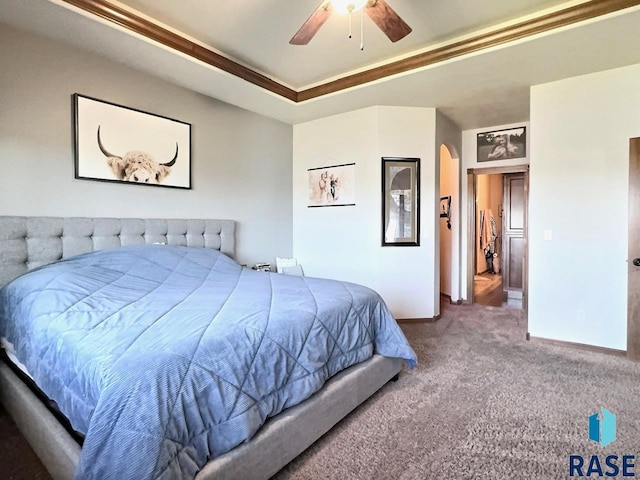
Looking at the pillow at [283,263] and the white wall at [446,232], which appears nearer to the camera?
the pillow at [283,263]

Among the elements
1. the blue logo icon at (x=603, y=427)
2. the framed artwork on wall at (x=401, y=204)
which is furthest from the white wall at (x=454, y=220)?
the blue logo icon at (x=603, y=427)

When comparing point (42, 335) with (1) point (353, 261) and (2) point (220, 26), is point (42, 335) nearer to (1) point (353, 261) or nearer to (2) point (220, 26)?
(2) point (220, 26)

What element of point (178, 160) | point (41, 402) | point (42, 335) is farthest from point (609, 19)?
point (41, 402)

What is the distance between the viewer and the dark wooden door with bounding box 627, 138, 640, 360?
2.90 metres

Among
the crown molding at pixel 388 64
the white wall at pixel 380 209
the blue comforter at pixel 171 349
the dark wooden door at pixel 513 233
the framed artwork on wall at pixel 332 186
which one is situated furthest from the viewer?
the dark wooden door at pixel 513 233

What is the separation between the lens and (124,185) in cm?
298

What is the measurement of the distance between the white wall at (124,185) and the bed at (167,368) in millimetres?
228

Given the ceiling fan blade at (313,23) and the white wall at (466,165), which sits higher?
the ceiling fan blade at (313,23)

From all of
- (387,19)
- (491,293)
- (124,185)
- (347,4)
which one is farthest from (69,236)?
(491,293)

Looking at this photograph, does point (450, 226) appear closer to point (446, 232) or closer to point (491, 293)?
point (446, 232)

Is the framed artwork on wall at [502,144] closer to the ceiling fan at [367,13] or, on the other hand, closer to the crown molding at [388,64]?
the crown molding at [388,64]

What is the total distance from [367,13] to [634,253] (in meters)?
3.06

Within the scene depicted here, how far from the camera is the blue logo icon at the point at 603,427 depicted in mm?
1794

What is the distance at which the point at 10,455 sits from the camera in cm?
169
